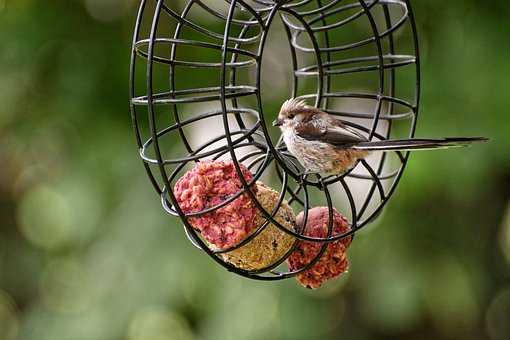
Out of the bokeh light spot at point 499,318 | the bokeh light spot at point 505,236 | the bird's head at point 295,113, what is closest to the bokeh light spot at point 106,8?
the bird's head at point 295,113

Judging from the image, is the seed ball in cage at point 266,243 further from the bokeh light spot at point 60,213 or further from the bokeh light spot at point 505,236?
the bokeh light spot at point 505,236

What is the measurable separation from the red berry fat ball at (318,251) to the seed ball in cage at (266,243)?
0.05m

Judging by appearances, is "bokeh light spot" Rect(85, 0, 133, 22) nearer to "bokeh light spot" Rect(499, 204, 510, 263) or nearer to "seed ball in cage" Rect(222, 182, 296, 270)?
"seed ball in cage" Rect(222, 182, 296, 270)

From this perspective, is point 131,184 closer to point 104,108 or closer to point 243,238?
point 104,108

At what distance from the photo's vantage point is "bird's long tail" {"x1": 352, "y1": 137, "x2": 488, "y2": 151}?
1332 millimetres

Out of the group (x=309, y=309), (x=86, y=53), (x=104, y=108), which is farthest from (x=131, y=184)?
(x=309, y=309)

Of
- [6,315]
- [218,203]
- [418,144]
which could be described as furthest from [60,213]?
[418,144]

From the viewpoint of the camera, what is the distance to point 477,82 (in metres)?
2.84

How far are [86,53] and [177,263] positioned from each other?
94 cm

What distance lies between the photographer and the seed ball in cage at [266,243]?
160 centimetres

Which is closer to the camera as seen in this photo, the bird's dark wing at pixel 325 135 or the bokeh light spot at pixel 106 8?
the bird's dark wing at pixel 325 135

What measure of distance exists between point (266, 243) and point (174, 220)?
143 centimetres

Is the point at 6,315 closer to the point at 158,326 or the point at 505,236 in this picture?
the point at 158,326

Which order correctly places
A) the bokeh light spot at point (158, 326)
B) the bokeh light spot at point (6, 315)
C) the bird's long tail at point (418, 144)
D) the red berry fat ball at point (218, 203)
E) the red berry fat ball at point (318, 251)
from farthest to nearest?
the bokeh light spot at point (6, 315)
the bokeh light spot at point (158, 326)
the red berry fat ball at point (318, 251)
the red berry fat ball at point (218, 203)
the bird's long tail at point (418, 144)
